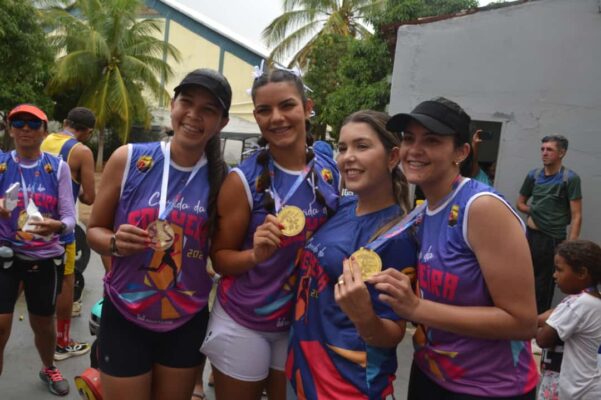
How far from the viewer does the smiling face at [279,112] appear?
251 centimetres

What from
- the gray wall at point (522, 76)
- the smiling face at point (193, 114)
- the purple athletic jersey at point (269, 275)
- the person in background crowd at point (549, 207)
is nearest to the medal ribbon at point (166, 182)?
the smiling face at point (193, 114)

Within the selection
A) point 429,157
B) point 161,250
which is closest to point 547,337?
point 429,157

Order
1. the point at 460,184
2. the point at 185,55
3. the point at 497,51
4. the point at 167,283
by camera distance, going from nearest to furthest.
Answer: the point at 460,184 < the point at 167,283 < the point at 497,51 < the point at 185,55

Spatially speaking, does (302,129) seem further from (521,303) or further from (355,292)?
(521,303)

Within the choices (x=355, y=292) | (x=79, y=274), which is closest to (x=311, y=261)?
(x=355, y=292)

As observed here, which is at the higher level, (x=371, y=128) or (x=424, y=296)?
(x=371, y=128)

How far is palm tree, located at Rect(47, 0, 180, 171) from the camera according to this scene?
23.5 meters

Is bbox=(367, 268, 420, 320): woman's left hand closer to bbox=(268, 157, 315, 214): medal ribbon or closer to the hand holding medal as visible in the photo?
bbox=(268, 157, 315, 214): medal ribbon

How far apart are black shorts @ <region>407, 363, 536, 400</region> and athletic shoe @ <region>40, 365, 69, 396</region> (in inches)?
118

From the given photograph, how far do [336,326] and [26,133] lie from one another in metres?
2.93

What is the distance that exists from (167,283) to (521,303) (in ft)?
5.31

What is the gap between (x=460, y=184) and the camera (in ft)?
6.86

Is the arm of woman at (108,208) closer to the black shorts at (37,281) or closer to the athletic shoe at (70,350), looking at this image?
the black shorts at (37,281)

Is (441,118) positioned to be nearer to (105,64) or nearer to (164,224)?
(164,224)
